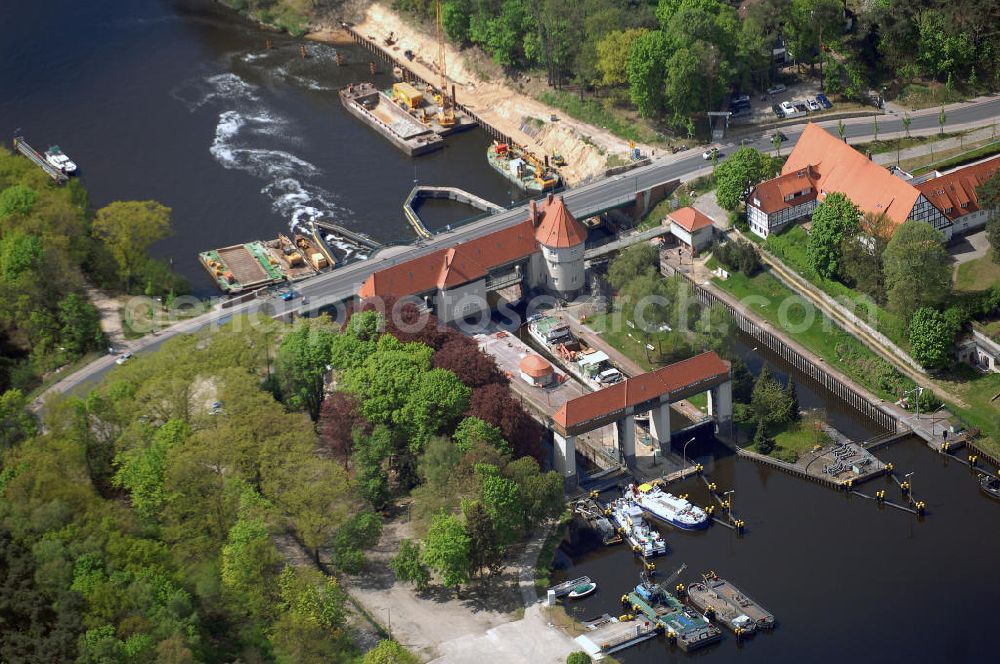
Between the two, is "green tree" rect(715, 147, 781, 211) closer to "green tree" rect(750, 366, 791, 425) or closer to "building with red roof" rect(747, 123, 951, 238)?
"building with red roof" rect(747, 123, 951, 238)

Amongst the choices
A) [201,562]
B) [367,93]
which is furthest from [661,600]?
[367,93]

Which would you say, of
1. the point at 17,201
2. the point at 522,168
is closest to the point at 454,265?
the point at 522,168

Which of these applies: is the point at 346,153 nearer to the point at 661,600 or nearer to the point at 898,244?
the point at 898,244

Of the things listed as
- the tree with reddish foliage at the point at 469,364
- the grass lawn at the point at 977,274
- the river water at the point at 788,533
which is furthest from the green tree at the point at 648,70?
the tree with reddish foliage at the point at 469,364

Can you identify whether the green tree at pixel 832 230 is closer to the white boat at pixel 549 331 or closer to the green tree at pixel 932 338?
the green tree at pixel 932 338

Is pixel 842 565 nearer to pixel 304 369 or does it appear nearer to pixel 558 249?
pixel 558 249

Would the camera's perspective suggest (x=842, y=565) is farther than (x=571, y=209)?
No

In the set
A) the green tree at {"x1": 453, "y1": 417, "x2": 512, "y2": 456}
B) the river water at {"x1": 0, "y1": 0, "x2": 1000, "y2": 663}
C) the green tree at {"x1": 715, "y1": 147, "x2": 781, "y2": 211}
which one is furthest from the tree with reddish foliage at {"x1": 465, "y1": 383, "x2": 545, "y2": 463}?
the green tree at {"x1": 715, "y1": 147, "x2": 781, "y2": 211}

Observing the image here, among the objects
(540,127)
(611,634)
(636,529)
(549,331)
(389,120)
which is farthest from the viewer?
(389,120)
